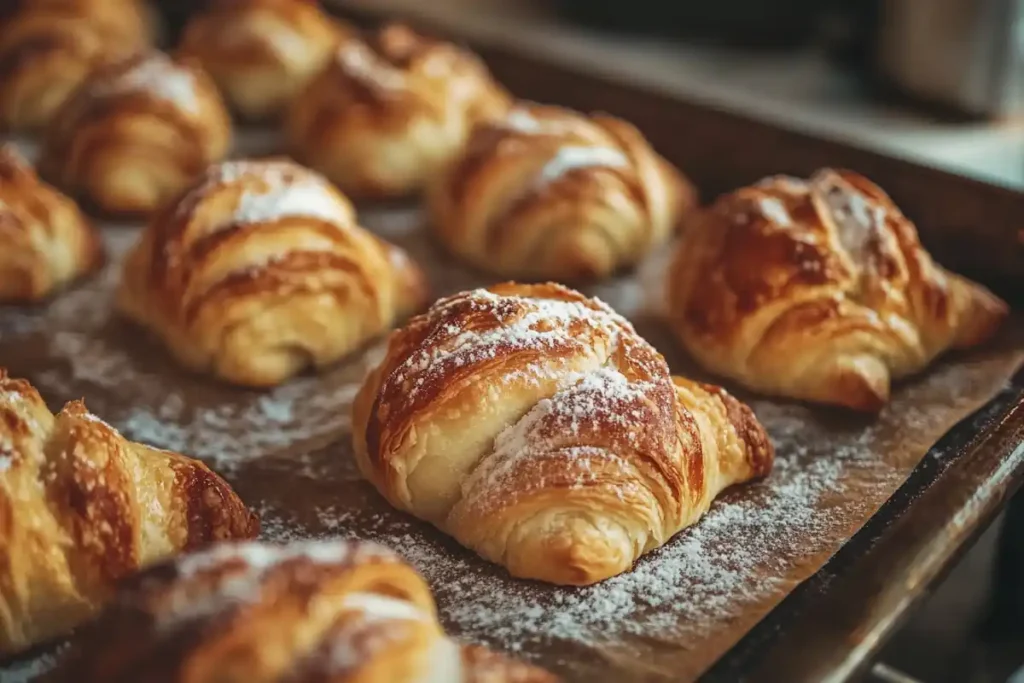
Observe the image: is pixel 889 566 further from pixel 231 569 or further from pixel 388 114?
pixel 388 114

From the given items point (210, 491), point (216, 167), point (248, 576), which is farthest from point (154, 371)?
point (248, 576)

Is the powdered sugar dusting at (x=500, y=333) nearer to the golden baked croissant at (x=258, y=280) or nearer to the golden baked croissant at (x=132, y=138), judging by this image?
the golden baked croissant at (x=258, y=280)

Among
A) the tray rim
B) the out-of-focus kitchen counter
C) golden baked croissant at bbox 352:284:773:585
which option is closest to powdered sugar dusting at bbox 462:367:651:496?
golden baked croissant at bbox 352:284:773:585

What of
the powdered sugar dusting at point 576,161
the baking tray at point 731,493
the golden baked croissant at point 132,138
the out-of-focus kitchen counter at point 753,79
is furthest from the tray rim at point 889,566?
the golden baked croissant at point 132,138

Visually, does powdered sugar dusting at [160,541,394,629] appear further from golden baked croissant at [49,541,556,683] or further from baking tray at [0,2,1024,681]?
baking tray at [0,2,1024,681]

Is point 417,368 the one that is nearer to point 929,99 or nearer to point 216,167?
point 216,167

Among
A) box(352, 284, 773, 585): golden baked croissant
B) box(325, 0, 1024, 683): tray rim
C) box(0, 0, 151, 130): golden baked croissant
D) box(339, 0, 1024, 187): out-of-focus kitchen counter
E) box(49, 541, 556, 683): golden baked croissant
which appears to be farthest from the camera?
box(339, 0, 1024, 187): out-of-focus kitchen counter
